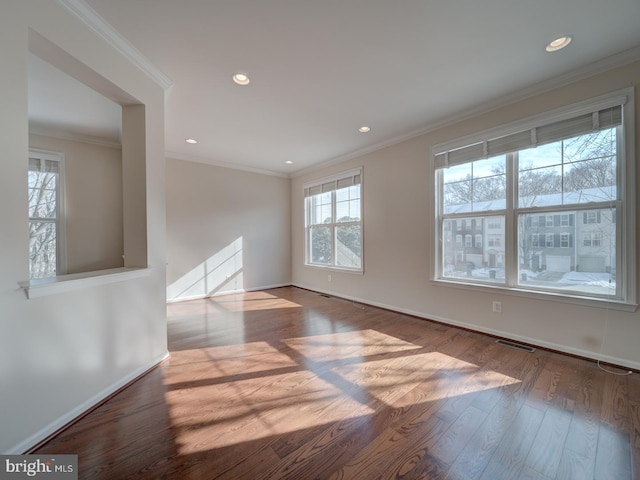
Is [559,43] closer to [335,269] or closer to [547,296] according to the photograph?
[547,296]

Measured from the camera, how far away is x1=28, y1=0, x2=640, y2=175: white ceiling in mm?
1730

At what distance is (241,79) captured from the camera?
2461 mm

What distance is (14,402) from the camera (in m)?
1.33

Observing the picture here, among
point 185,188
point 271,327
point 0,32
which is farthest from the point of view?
point 185,188

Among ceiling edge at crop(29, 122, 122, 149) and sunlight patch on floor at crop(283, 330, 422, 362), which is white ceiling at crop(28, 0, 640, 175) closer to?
ceiling edge at crop(29, 122, 122, 149)

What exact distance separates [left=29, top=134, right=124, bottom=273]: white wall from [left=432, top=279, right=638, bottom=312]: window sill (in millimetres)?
5252

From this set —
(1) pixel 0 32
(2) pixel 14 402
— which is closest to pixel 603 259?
(2) pixel 14 402

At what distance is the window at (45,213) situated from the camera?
361 centimetres

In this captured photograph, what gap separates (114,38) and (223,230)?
3.57 m

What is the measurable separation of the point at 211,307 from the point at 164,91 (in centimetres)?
319

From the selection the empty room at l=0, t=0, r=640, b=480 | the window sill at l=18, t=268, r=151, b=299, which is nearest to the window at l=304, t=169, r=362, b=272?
the empty room at l=0, t=0, r=640, b=480

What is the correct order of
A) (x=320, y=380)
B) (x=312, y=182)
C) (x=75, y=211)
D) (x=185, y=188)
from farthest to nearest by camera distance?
(x=312, y=182), (x=185, y=188), (x=75, y=211), (x=320, y=380)

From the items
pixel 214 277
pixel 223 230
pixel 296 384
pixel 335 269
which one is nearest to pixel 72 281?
pixel 296 384

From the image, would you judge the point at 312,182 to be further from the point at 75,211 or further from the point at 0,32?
the point at 0,32
